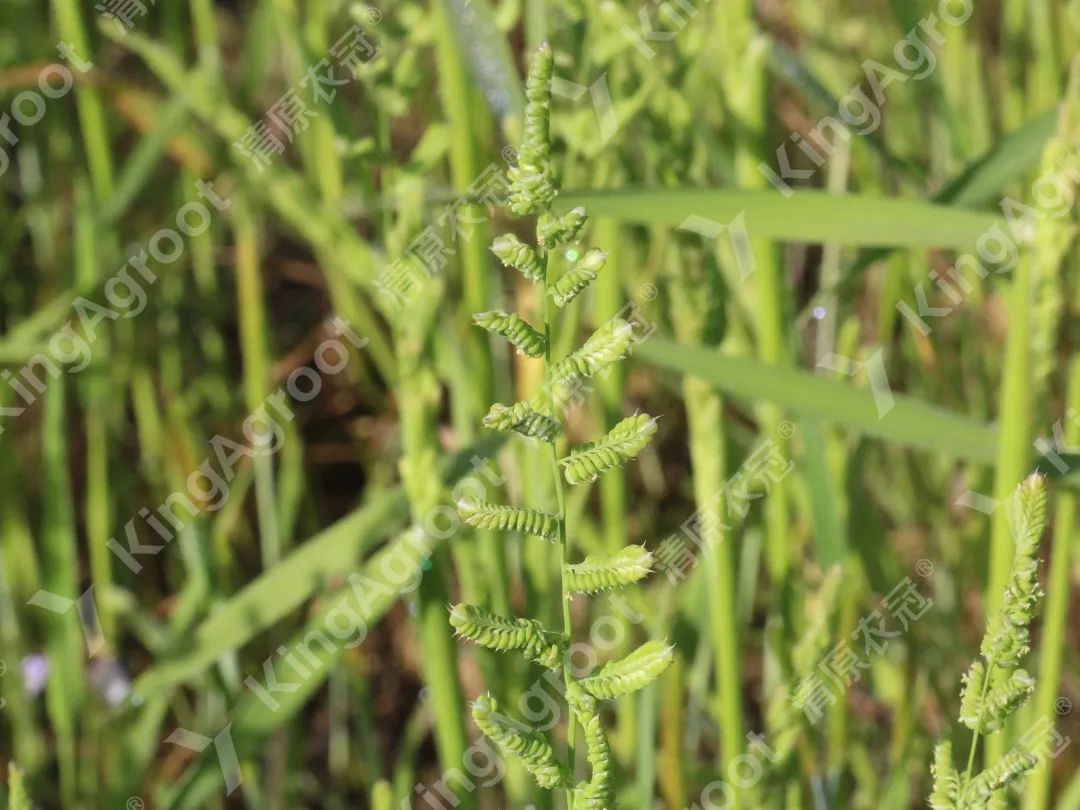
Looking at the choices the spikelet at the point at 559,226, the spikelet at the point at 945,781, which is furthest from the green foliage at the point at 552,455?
the spikelet at the point at 945,781

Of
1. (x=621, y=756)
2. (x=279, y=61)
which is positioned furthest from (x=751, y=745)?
(x=279, y=61)

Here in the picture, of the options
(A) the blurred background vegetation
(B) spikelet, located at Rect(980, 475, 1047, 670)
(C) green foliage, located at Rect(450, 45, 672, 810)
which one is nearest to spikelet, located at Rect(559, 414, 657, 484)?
(C) green foliage, located at Rect(450, 45, 672, 810)

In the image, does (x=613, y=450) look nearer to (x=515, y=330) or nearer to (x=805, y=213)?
(x=515, y=330)

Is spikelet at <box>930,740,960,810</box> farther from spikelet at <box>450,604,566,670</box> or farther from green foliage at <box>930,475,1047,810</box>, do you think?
spikelet at <box>450,604,566,670</box>

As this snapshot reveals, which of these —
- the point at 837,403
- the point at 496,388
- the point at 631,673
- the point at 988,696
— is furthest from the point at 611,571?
the point at 496,388

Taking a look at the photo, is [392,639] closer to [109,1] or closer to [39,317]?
[39,317]

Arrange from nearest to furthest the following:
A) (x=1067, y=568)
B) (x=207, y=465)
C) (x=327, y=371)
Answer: (x=1067, y=568)
(x=207, y=465)
(x=327, y=371)
